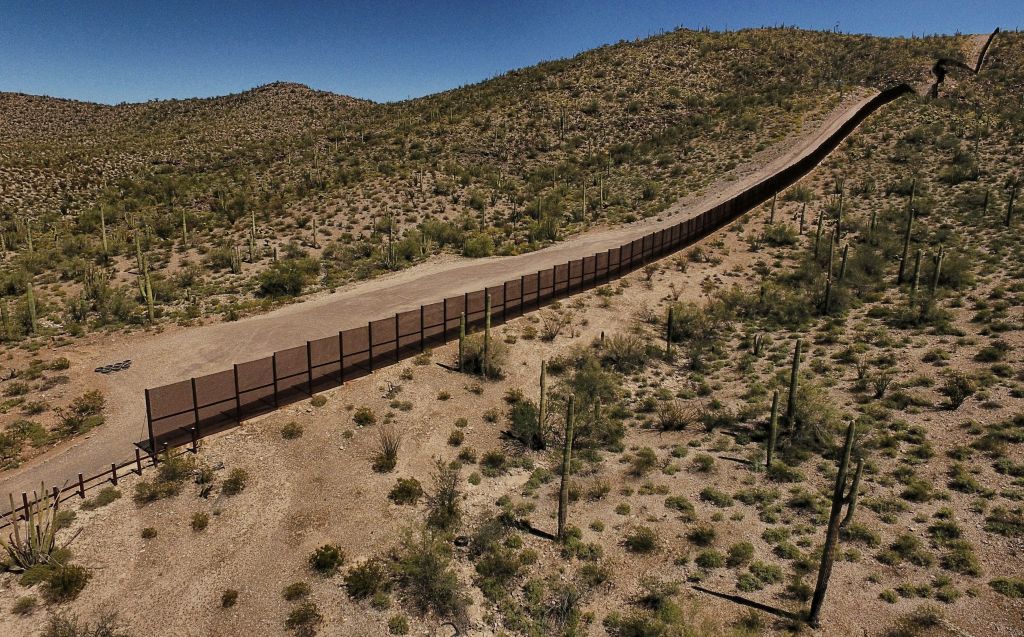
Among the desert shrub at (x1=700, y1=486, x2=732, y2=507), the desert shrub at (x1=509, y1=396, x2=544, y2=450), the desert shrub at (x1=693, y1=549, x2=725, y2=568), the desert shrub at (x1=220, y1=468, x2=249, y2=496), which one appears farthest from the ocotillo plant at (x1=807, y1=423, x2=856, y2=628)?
the desert shrub at (x1=220, y1=468, x2=249, y2=496)

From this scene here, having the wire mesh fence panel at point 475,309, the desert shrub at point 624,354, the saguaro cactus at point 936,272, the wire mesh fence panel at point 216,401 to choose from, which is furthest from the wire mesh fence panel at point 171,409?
the saguaro cactus at point 936,272

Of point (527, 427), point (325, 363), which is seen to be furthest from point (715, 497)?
point (325, 363)

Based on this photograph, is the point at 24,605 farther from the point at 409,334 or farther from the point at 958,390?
the point at 958,390

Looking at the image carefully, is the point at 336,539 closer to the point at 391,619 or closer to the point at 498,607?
the point at 391,619

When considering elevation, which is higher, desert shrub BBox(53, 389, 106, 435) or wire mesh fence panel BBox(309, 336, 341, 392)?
wire mesh fence panel BBox(309, 336, 341, 392)

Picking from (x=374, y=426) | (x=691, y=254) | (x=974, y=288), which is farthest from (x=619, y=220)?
(x=374, y=426)

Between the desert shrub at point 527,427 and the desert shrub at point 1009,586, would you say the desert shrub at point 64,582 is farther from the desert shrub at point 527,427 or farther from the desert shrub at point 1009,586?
the desert shrub at point 1009,586

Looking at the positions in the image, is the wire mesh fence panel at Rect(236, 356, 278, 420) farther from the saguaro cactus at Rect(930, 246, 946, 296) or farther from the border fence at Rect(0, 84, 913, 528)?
the saguaro cactus at Rect(930, 246, 946, 296)
